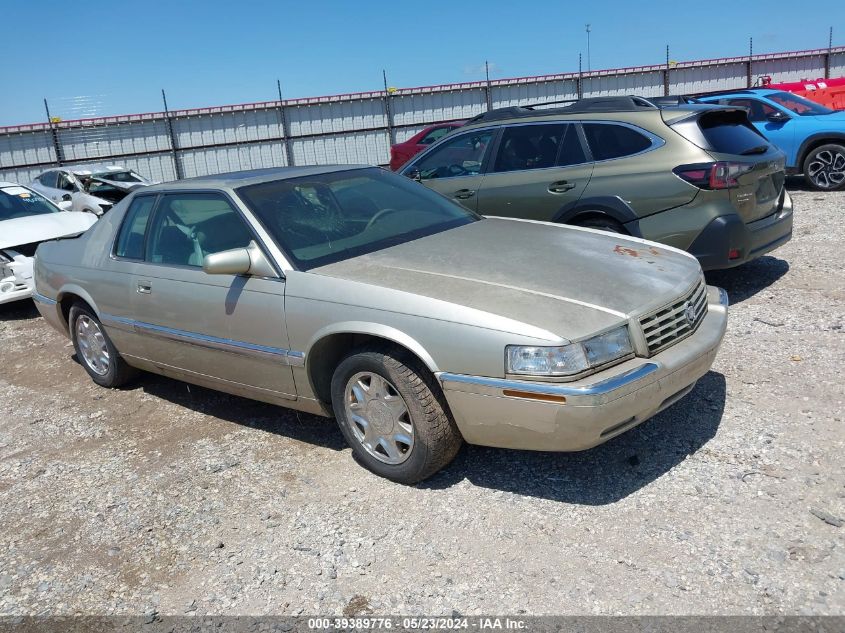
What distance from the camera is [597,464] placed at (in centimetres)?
366

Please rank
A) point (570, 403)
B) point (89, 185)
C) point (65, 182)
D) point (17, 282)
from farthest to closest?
1. point (65, 182)
2. point (89, 185)
3. point (17, 282)
4. point (570, 403)

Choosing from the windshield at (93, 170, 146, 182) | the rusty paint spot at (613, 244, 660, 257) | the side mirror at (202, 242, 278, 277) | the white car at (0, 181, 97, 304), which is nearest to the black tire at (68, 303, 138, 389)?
the side mirror at (202, 242, 278, 277)

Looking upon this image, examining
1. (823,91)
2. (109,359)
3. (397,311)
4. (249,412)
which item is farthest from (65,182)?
(823,91)

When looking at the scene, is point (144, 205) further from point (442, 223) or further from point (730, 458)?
point (730, 458)

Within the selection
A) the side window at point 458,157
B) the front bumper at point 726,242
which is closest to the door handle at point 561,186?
the side window at point 458,157

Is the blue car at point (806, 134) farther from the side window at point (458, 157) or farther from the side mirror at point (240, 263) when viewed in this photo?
the side mirror at point (240, 263)

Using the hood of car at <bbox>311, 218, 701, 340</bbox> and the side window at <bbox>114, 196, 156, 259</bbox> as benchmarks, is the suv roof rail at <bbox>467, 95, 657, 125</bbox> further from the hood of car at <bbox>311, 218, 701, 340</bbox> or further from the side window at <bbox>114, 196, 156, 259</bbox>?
the side window at <bbox>114, 196, 156, 259</bbox>

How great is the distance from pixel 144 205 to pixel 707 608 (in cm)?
412

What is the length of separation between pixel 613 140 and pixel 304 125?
50.1ft

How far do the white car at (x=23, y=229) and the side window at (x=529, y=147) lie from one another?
423 cm

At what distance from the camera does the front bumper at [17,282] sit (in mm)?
8023

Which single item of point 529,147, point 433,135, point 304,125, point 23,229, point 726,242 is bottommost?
point 726,242

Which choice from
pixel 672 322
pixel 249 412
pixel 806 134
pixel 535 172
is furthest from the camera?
pixel 806 134

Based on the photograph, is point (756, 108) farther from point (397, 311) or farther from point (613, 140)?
point (397, 311)
